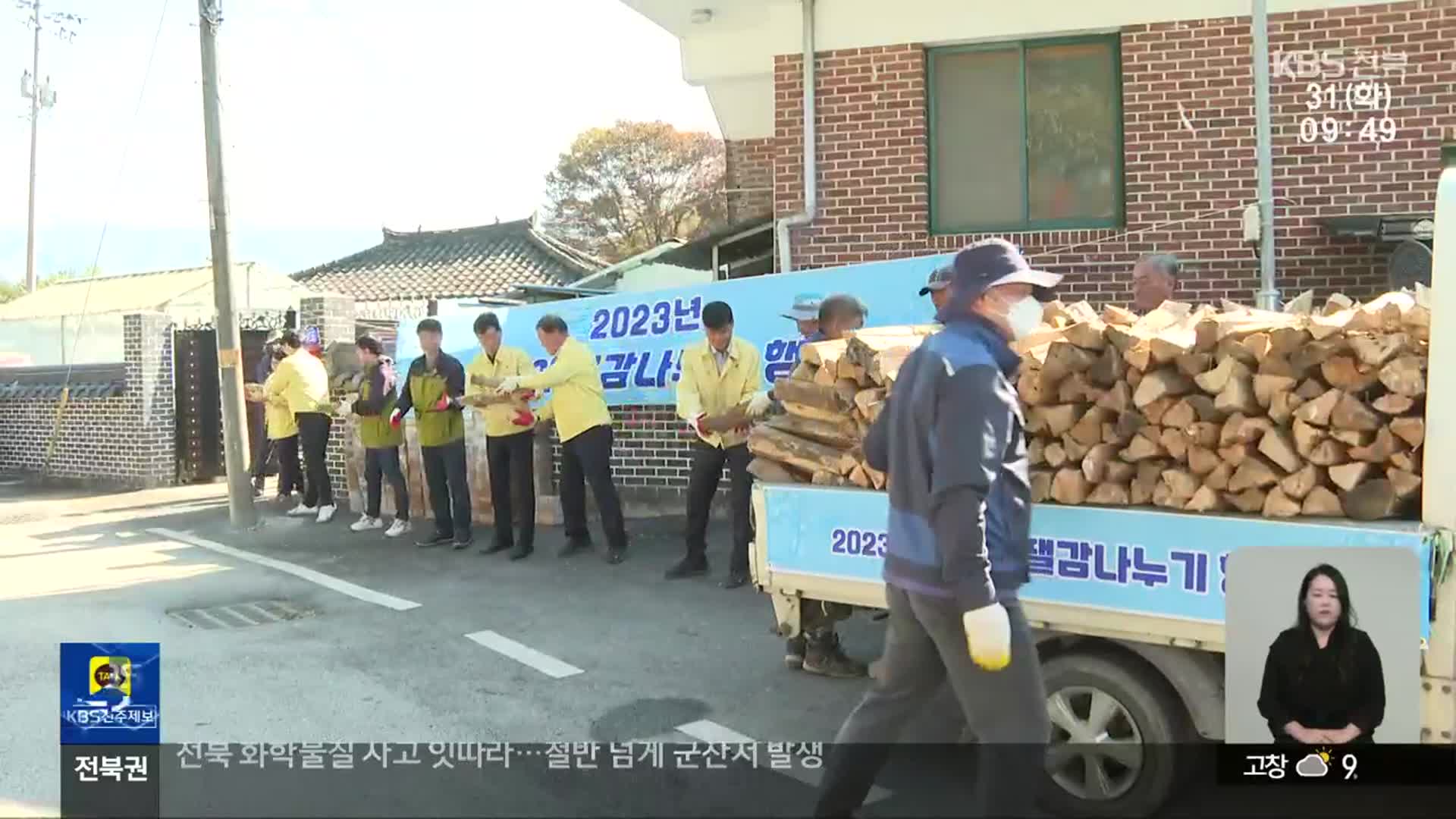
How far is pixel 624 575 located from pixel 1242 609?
16.9 feet

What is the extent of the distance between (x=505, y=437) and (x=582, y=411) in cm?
92

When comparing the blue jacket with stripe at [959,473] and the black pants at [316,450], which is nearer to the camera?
the blue jacket with stripe at [959,473]

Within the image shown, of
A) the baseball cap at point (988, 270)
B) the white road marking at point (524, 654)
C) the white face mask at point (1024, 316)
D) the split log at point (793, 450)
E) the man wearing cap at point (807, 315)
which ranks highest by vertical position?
the man wearing cap at point (807, 315)

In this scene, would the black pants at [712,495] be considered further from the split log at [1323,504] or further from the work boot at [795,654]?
the split log at [1323,504]

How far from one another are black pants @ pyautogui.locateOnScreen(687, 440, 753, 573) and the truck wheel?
3.69 m

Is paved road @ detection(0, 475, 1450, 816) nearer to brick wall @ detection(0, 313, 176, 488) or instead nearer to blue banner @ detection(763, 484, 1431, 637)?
blue banner @ detection(763, 484, 1431, 637)

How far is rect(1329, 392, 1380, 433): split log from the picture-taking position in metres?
3.54

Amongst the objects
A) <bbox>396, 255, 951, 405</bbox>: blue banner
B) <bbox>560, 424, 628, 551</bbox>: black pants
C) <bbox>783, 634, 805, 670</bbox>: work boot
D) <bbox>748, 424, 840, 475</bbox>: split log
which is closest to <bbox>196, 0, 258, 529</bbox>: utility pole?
<bbox>396, 255, 951, 405</bbox>: blue banner

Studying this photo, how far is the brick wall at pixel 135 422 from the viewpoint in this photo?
582 inches

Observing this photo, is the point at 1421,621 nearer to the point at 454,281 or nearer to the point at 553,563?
the point at 553,563

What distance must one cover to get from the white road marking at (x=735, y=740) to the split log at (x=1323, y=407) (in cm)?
195

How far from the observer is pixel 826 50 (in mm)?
9859

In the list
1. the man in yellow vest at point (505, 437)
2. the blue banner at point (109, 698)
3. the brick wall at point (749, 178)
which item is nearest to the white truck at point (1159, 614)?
the blue banner at point (109, 698)

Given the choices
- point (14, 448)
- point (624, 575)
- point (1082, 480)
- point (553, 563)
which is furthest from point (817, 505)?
point (14, 448)
